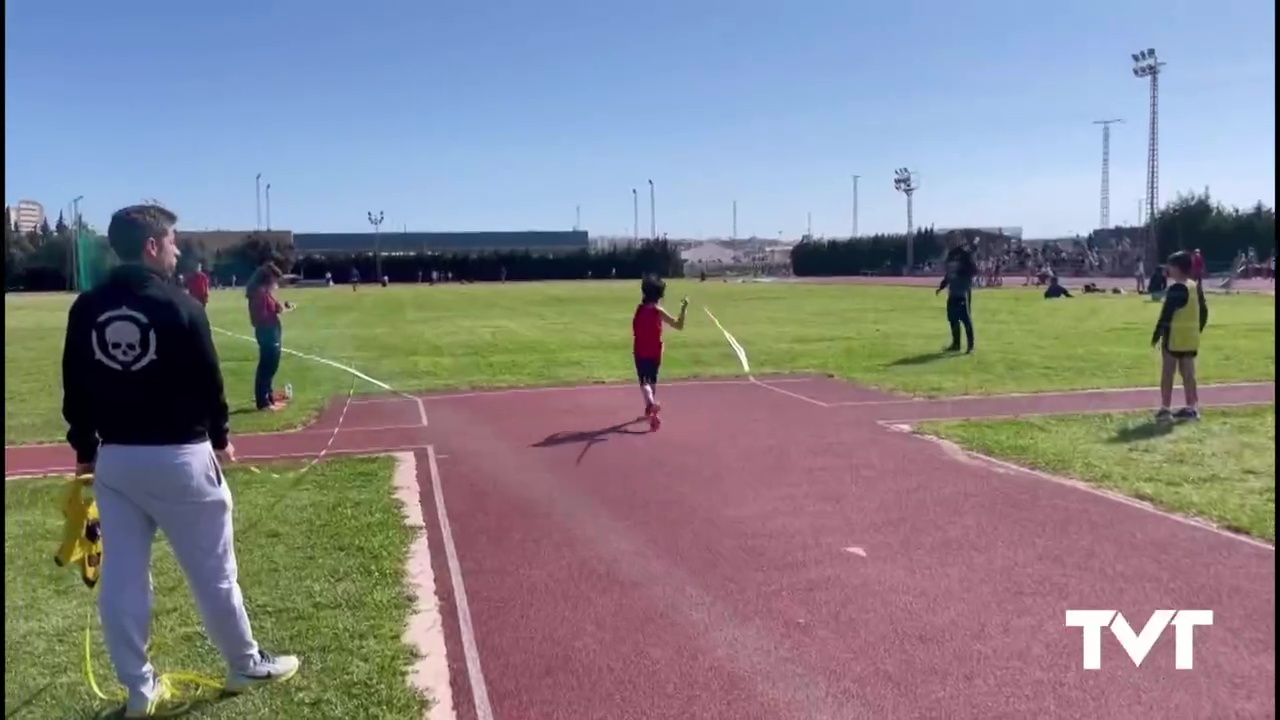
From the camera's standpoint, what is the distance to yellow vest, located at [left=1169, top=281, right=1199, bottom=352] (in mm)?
11680

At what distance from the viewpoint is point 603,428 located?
11.8 metres

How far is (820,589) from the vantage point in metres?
6.08

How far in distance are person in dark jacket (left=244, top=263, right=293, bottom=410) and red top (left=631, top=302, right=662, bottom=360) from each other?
15.1 feet

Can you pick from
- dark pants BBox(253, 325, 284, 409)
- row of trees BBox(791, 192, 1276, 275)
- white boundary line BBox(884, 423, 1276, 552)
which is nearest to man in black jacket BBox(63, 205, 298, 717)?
white boundary line BBox(884, 423, 1276, 552)

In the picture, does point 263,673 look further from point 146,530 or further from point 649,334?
point 649,334

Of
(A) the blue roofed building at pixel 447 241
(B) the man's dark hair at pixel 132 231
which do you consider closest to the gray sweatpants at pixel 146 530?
(B) the man's dark hair at pixel 132 231

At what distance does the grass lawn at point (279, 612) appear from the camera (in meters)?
4.70

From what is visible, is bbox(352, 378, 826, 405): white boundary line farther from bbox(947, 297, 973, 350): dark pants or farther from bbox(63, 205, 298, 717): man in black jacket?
bbox(63, 205, 298, 717): man in black jacket

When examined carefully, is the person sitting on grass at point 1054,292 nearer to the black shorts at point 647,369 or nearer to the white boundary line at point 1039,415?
the white boundary line at point 1039,415

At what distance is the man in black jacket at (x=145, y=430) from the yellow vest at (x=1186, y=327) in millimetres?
10186

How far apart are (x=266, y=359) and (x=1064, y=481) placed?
9337mm

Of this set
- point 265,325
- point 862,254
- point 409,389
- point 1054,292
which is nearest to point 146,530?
point 265,325

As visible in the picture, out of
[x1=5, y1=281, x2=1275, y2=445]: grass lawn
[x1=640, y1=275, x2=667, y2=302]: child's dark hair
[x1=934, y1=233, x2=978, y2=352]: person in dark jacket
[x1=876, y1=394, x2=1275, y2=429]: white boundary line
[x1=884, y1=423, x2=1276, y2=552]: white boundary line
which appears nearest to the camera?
[x1=884, y1=423, x2=1276, y2=552]: white boundary line

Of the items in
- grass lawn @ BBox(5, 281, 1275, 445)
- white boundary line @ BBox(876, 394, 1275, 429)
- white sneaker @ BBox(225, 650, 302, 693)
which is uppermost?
grass lawn @ BBox(5, 281, 1275, 445)
